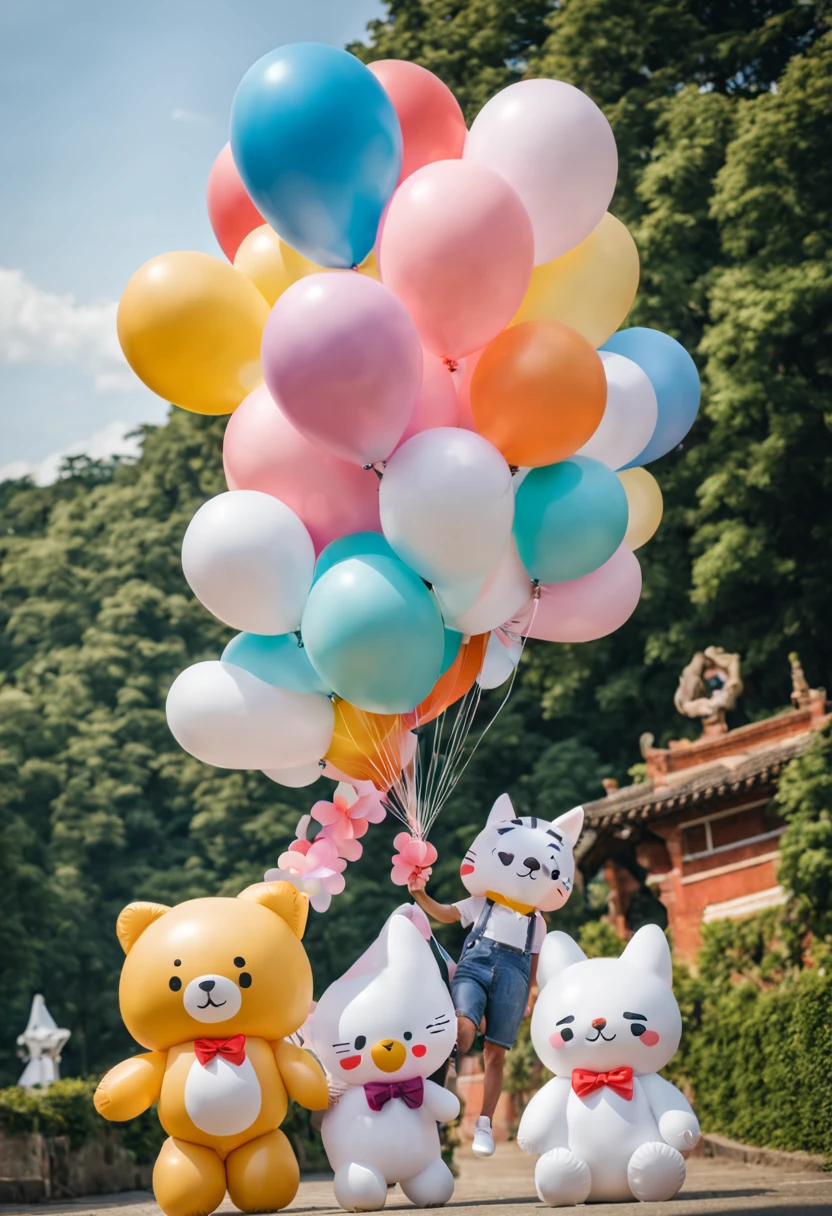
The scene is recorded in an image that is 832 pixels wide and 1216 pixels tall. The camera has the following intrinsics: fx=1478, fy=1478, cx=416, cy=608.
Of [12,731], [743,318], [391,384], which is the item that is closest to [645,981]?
[391,384]

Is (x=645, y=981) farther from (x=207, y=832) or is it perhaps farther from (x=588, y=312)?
(x=207, y=832)

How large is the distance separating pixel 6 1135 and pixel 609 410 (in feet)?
21.3

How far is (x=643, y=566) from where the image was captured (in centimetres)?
2070

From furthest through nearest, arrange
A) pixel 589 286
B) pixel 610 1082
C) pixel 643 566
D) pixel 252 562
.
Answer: pixel 643 566, pixel 589 286, pixel 610 1082, pixel 252 562

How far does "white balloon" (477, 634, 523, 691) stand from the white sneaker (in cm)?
200

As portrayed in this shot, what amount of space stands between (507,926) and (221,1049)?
5.12 feet

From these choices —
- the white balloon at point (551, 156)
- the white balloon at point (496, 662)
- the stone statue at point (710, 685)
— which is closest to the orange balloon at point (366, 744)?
the white balloon at point (496, 662)

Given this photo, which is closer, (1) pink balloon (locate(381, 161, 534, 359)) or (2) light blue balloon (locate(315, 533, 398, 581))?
(1) pink balloon (locate(381, 161, 534, 359))

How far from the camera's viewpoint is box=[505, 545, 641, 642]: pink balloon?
6777 mm

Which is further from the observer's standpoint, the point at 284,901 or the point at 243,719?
the point at 284,901

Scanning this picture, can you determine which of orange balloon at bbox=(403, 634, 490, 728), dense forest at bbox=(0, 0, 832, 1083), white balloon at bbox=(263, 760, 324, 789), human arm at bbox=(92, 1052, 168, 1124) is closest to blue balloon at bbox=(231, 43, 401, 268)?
orange balloon at bbox=(403, 634, 490, 728)

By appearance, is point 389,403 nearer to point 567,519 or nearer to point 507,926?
point 567,519

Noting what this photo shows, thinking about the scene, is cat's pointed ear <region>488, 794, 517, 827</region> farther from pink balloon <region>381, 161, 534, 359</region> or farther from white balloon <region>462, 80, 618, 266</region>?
white balloon <region>462, 80, 618, 266</region>

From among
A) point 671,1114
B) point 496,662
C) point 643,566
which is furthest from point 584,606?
point 643,566
